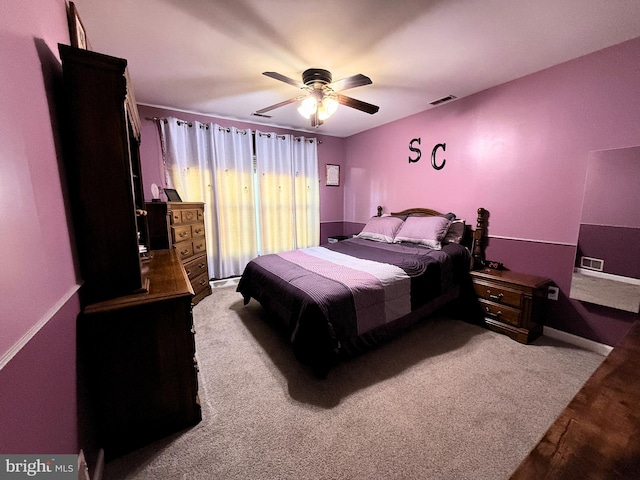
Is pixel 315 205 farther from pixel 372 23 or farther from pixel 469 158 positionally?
pixel 372 23

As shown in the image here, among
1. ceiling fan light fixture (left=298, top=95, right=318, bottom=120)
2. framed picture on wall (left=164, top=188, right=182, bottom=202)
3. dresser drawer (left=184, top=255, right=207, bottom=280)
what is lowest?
dresser drawer (left=184, top=255, right=207, bottom=280)

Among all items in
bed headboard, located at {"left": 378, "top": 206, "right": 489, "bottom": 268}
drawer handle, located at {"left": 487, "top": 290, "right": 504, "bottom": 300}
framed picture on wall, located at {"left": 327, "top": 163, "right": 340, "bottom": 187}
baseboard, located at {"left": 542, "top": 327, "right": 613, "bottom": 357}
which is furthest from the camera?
framed picture on wall, located at {"left": 327, "top": 163, "right": 340, "bottom": 187}

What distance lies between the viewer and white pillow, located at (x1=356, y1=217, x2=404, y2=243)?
11.4ft

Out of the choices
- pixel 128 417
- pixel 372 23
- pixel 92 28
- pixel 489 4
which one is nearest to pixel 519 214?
pixel 489 4

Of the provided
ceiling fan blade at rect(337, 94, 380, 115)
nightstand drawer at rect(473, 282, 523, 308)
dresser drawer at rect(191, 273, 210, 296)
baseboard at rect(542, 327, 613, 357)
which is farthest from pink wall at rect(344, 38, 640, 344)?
dresser drawer at rect(191, 273, 210, 296)

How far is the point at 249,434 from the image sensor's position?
142 centimetres

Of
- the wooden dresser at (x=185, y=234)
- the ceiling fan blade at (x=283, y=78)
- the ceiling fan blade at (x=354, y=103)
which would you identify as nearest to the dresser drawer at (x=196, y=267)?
the wooden dresser at (x=185, y=234)

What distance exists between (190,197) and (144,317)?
8.83ft

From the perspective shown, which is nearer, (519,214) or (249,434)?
(249,434)

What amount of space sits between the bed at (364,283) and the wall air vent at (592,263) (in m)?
0.82

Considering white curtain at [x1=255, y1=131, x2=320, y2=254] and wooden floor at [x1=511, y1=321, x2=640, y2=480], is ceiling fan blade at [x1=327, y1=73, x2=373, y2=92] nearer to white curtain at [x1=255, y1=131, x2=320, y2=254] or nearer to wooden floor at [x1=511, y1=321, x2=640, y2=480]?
wooden floor at [x1=511, y1=321, x2=640, y2=480]

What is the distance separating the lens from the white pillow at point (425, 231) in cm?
296

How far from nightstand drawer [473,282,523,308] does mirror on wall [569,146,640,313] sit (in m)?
0.51

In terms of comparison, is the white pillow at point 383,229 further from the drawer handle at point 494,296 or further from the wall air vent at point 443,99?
the wall air vent at point 443,99
